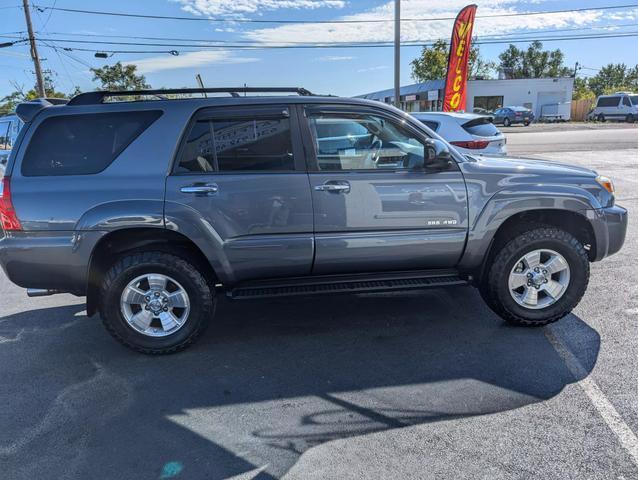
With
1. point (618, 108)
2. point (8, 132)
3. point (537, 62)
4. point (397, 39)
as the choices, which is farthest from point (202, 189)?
point (537, 62)

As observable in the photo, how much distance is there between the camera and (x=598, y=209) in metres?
4.10

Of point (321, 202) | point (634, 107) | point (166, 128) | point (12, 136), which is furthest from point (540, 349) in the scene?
point (634, 107)

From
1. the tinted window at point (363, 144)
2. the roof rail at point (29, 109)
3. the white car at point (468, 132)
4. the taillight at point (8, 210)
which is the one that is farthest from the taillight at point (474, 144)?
the taillight at point (8, 210)

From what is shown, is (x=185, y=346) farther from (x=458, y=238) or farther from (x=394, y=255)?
(x=458, y=238)

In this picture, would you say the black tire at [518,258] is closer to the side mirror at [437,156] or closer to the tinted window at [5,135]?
the side mirror at [437,156]

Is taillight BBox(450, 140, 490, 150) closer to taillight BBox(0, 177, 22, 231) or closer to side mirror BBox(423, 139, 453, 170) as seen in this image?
side mirror BBox(423, 139, 453, 170)

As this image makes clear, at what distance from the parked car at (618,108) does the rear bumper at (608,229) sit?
4301 cm

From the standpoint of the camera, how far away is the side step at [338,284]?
389cm

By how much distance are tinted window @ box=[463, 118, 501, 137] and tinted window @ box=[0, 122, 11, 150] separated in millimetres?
8732

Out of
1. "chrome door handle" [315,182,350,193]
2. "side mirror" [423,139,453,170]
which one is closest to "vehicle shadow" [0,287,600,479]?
"chrome door handle" [315,182,350,193]

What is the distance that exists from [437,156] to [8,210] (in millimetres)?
3263

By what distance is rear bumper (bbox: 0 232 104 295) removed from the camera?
365 cm

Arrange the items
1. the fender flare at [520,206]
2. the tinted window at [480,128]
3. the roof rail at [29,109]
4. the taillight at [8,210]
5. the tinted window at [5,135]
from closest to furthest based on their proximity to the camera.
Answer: the taillight at [8,210] → the roof rail at [29,109] → the fender flare at [520,206] → the tinted window at [480,128] → the tinted window at [5,135]

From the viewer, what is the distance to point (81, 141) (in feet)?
12.2
